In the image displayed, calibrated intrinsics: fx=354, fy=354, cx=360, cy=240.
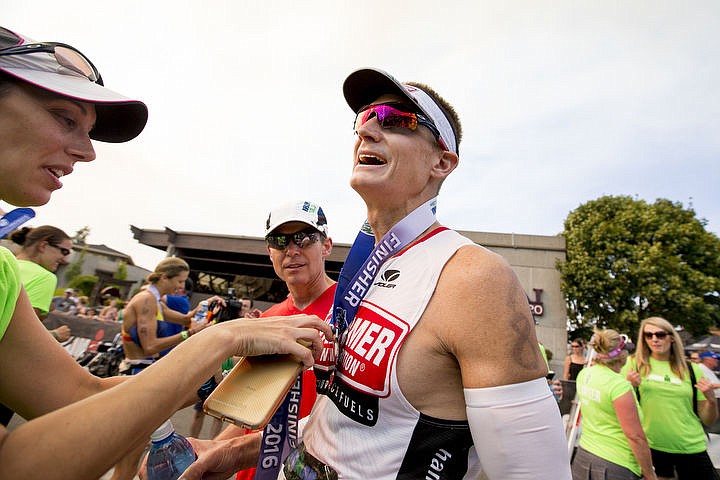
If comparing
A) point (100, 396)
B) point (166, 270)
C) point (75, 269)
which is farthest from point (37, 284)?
point (75, 269)

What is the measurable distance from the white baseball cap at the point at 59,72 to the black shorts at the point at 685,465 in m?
6.40

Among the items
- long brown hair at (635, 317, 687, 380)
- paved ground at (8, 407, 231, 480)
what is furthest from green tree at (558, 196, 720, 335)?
paved ground at (8, 407, 231, 480)

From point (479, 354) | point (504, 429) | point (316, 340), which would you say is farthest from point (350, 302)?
point (504, 429)

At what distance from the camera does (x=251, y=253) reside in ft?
76.0

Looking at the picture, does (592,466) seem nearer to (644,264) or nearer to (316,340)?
(316,340)

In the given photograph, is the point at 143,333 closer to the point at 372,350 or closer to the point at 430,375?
the point at 372,350

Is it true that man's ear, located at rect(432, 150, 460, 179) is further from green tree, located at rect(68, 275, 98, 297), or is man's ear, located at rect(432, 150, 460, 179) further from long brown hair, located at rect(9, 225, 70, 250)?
green tree, located at rect(68, 275, 98, 297)

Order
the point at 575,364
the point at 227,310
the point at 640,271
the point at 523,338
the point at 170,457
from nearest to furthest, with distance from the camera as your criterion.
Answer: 1. the point at 523,338
2. the point at 170,457
3. the point at 227,310
4. the point at 575,364
5. the point at 640,271

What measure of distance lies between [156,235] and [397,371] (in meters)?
27.7

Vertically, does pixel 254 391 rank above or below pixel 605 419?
above

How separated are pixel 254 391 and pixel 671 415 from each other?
18.1 feet

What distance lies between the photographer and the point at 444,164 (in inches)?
74.2

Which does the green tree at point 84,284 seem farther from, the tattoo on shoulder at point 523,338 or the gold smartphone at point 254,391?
the tattoo on shoulder at point 523,338

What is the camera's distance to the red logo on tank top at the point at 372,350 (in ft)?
4.02
